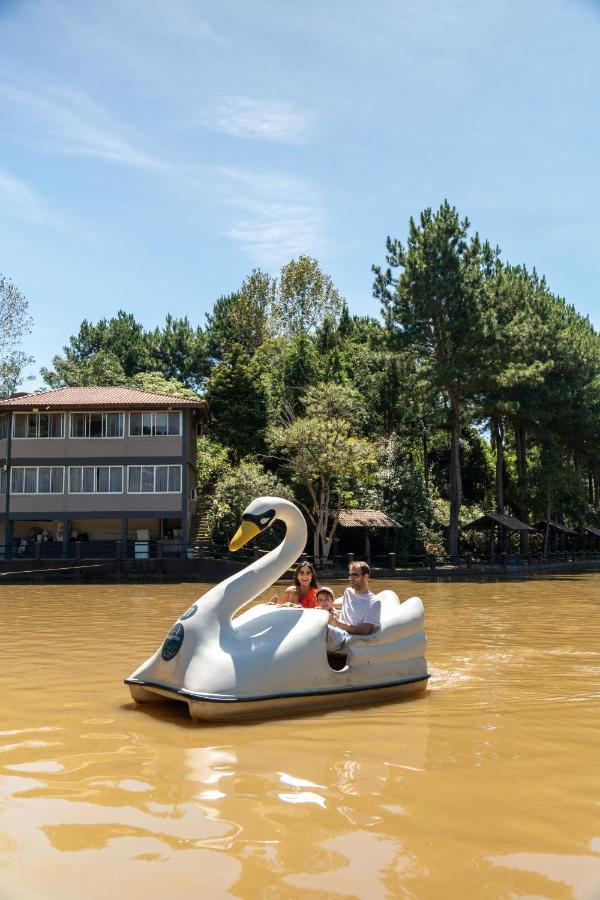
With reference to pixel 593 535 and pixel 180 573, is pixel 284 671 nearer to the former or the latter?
pixel 180 573

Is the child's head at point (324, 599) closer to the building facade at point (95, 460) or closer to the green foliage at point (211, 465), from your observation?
the building facade at point (95, 460)

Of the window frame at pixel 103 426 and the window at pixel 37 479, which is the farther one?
the window frame at pixel 103 426

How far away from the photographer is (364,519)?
139ft

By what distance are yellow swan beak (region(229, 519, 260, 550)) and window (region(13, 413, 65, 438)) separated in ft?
122

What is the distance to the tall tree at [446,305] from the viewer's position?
42.6 m

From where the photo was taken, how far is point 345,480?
139ft

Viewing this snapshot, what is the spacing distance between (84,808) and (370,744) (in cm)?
252

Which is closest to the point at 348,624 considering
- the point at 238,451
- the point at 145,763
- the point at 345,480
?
the point at 145,763

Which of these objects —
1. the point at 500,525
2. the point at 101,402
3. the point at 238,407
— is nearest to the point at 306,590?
the point at 101,402

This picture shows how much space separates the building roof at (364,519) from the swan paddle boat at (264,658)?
3269cm

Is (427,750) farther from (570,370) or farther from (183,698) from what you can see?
(570,370)

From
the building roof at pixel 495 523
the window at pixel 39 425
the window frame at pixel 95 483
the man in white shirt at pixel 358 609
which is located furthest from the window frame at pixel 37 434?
the man in white shirt at pixel 358 609

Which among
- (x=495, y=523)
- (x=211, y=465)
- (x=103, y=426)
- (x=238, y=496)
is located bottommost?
(x=495, y=523)

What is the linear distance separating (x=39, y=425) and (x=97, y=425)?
2.92 m
